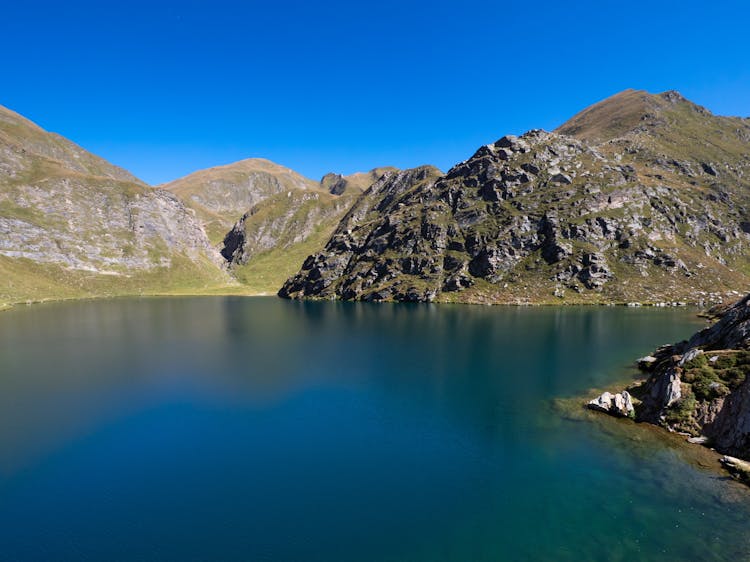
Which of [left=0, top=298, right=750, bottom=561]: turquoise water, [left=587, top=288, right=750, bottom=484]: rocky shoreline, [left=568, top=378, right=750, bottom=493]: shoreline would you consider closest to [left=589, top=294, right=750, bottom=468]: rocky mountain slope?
[left=587, top=288, right=750, bottom=484]: rocky shoreline

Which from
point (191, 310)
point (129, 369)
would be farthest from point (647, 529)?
point (191, 310)

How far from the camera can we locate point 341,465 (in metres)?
43.7

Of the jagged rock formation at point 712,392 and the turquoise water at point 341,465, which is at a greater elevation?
the jagged rock formation at point 712,392

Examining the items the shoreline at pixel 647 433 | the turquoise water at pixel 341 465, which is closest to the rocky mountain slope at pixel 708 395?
the shoreline at pixel 647 433

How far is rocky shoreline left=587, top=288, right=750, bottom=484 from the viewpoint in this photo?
4353 centimetres

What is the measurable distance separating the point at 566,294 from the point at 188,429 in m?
190

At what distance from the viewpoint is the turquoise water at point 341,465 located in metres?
31.4

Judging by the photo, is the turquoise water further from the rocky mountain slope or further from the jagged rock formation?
the jagged rock formation

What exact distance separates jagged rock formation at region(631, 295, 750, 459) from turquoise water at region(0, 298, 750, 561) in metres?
5.68

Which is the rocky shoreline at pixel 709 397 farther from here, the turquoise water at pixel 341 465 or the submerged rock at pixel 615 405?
the turquoise water at pixel 341 465

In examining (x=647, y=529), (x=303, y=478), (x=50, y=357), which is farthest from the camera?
(x=50, y=357)

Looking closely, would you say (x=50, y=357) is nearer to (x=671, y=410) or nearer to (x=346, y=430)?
(x=346, y=430)

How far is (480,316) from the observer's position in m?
157

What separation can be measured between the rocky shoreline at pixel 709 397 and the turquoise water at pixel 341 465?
181 inches
